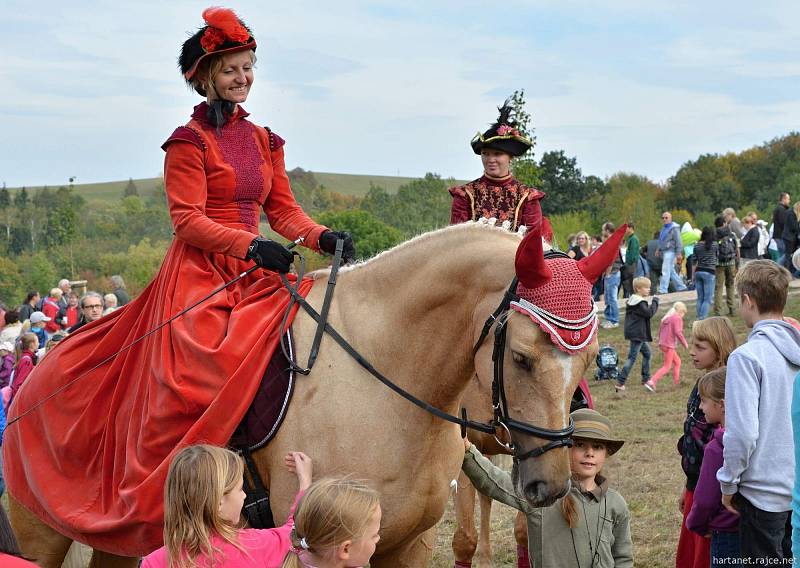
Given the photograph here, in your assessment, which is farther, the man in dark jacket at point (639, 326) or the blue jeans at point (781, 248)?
the blue jeans at point (781, 248)

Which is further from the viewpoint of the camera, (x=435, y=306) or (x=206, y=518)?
(x=435, y=306)

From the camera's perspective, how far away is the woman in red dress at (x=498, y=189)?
242 inches

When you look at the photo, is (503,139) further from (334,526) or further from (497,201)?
(334,526)

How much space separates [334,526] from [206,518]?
482 mm

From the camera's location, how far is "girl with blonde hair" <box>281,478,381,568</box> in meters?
2.81

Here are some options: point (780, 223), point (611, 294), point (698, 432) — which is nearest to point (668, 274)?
point (780, 223)

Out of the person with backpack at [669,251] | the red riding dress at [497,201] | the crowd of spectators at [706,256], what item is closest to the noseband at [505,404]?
the red riding dress at [497,201]

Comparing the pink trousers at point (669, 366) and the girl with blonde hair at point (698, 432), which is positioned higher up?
the girl with blonde hair at point (698, 432)

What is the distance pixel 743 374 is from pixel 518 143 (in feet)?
8.54

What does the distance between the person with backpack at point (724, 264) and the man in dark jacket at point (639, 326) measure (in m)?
3.78

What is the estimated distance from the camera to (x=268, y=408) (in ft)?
13.2

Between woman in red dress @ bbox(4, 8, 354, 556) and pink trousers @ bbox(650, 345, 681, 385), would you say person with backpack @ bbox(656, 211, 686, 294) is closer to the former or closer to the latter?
pink trousers @ bbox(650, 345, 681, 385)

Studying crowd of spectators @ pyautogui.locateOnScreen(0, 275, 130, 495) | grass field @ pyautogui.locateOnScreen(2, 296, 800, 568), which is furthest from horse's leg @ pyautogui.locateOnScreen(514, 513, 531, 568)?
crowd of spectators @ pyautogui.locateOnScreen(0, 275, 130, 495)

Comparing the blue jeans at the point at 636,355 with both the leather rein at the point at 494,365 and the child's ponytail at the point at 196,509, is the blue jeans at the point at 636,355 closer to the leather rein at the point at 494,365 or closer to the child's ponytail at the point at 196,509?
the leather rein at the point at 494,365
